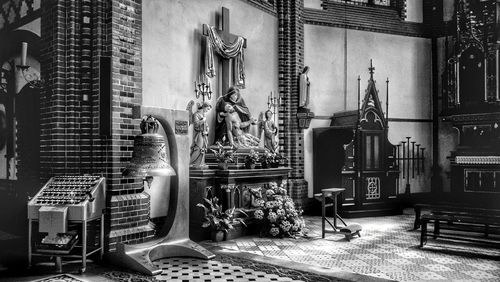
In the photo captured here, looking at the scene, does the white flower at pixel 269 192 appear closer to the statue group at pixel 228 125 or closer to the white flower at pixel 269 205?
the white flower at pixel 269 205

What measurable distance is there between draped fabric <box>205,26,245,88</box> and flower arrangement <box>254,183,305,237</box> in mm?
2619

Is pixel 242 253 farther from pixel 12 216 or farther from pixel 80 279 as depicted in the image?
pixel 12 216

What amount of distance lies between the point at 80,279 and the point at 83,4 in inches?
146

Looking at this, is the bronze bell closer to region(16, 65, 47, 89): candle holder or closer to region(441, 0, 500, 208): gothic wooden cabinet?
region(16, 65, 47, 89): candle holder

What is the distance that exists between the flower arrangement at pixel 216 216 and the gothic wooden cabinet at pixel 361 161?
3668 millimetres

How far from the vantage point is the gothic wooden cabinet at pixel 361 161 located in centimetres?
1079

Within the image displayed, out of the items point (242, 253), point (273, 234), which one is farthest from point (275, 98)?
point (242, 253)

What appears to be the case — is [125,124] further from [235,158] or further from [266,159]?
[266,159]

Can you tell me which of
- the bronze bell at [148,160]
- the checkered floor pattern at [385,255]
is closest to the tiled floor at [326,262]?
the checkered floor pattern at [385,255]

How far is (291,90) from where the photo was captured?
11.2 m

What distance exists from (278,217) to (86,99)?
13.2 ft

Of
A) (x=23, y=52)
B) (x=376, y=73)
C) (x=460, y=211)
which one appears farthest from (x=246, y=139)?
(x=376, y=73)

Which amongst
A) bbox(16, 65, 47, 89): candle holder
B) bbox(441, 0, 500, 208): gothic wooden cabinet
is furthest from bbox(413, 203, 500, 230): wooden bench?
bbox(16, 65, 47, 89): candle holder

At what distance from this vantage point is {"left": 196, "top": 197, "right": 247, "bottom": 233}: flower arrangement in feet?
25.7
